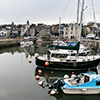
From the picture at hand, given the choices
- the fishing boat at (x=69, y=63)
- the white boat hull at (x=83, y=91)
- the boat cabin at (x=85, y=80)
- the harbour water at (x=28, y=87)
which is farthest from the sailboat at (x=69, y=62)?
the white boat hull at (x=83, y=91)

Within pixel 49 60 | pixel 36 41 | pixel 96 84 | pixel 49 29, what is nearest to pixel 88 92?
pixel 96 84

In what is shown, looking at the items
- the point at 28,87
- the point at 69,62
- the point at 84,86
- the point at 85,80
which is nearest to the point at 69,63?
the point at 69,62

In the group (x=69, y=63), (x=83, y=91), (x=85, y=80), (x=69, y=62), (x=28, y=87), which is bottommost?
(x=28, y=87)

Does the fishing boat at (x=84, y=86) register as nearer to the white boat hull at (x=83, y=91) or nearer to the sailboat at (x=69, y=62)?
the white boat hull at (x=83, y=91)

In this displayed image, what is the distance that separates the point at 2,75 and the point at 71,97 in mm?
9529

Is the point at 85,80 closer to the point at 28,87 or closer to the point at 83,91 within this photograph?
the point at 83,91

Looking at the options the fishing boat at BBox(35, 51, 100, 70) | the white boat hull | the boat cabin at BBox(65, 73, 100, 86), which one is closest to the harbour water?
the white boat hull

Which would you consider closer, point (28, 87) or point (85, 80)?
point (85, 80)

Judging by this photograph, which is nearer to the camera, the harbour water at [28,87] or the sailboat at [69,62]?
the harbour water at [28,87]

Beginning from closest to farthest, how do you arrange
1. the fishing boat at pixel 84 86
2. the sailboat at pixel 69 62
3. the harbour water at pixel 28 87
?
1. the fishing boat at pixel 84 86
2. the harbour water at pixel 28 87
3. the sailboat at pixel 69 62

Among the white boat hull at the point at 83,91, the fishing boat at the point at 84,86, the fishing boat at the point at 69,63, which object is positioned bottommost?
the white boat hull at the point at 83,91

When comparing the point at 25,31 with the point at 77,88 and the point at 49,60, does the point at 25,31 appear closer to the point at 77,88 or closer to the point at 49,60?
the point at 49,60

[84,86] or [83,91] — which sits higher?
[84,86]

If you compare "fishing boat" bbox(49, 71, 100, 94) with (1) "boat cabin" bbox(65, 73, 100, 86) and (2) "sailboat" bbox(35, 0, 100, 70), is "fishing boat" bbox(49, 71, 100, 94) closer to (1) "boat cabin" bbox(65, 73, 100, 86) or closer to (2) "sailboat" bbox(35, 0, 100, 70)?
(1) "boat cabin" bbox(65, 73, 100, 86)
